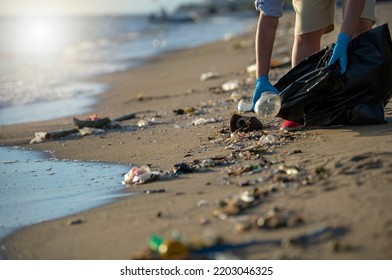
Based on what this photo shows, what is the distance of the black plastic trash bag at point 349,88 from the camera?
14.0 feet

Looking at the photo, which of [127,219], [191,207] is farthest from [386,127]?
[127,219]

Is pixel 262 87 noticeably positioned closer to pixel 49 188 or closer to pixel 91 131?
pixel 49 188

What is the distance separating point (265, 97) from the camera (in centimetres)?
443

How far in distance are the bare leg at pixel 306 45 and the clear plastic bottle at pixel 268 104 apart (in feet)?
1.74

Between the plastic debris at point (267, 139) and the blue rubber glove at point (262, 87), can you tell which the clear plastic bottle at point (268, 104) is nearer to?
the blue rubber glove at point (262, 87)

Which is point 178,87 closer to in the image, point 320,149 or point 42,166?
point 42,166

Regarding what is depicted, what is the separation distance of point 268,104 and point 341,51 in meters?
0.65

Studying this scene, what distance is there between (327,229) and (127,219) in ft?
3.89

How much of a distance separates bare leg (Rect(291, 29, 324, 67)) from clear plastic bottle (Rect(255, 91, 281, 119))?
53cm

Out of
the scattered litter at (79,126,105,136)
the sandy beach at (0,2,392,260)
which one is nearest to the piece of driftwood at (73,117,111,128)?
the scattered litter at (79,126,105,136)

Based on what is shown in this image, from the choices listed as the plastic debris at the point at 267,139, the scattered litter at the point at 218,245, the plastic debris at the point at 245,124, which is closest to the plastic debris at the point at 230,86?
the plastic debris at the point at 245,124

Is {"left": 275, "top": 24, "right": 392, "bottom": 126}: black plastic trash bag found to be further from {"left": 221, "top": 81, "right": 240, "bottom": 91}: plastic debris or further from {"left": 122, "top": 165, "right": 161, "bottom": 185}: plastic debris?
{"left": 221, "top": 81, "right": 240, "bottom": 91}: plastic debris

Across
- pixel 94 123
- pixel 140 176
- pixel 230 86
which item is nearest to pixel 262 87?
pixel 140 176
